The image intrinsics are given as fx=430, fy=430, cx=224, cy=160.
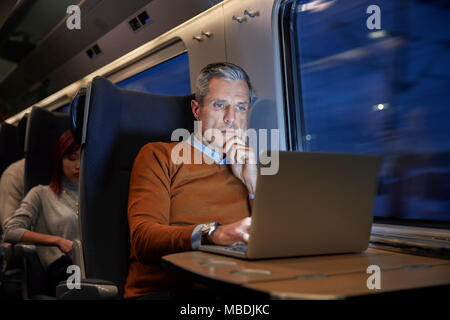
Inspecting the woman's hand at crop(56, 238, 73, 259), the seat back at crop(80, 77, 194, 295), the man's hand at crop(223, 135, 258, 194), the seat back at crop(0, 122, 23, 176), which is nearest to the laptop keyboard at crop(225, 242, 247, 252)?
the man's hand at crop(223, 135, 258, 194)

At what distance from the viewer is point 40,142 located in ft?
9.06

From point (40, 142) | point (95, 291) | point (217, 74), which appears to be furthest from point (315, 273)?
point (40, 142)

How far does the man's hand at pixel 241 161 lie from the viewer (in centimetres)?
180

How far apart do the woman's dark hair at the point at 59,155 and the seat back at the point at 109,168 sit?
0.91 m

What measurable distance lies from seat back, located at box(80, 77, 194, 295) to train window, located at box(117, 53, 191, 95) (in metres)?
1.17

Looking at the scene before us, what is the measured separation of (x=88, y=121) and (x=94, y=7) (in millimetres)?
1784

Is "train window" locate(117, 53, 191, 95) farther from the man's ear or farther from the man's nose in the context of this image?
the man's nose

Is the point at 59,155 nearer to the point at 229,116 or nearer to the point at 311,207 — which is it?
the point at 229,116

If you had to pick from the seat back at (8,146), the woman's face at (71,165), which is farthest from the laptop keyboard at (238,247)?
the seat back at (8,146)

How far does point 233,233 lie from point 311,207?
0.26 m

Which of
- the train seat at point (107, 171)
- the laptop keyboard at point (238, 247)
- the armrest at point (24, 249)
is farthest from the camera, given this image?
the armrest at point (24, 249)

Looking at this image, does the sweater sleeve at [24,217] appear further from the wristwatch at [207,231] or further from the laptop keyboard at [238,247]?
the laptop keyboard at [238,247]
